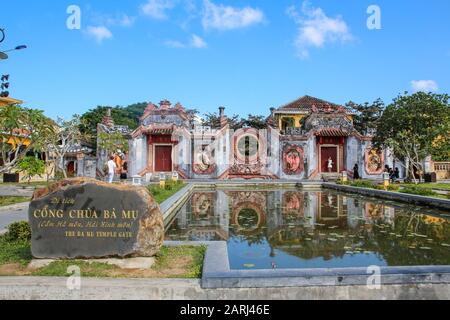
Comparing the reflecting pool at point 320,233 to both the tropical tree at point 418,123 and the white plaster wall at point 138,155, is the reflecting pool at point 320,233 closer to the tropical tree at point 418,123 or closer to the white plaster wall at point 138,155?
the tropical tree at point 418,123

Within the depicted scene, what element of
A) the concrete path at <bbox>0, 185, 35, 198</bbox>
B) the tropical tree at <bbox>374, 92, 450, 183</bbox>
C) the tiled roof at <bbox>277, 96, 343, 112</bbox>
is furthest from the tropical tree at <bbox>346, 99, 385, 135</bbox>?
the concrete path at <bbox>0, 185, 35, 198</bbox>

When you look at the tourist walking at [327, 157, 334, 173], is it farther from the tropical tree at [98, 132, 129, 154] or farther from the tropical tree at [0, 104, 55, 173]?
the tropical tree at [0, 104, 55, 173]

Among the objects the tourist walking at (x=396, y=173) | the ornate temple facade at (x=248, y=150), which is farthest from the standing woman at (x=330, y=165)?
the tourist walking at (x=396, y=173)

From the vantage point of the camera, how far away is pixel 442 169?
3062 cm

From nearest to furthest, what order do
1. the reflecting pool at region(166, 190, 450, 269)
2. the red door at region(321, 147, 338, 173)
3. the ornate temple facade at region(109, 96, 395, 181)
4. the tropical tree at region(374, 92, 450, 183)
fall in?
the reflecting pool at region(166, 190, 450, 269) < the tropical tree at region(374, 92, 450, 183) < the ornate temple facade at region(109, 96, 395, 181) < the red door at region(321, 147, 338, 173)

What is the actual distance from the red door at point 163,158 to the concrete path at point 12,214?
18.2 metres

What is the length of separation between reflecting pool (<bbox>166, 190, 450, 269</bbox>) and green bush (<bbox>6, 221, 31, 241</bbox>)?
8.93 feet

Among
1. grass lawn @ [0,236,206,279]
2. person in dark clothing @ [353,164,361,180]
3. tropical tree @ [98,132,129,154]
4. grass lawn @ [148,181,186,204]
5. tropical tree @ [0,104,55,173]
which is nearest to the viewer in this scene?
grass lawn @ [0,236,206,279]

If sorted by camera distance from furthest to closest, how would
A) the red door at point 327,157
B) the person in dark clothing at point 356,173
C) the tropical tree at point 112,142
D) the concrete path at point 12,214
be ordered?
1. the red door at point 327,157
2. the person in dark clothing at point 356,173
3. the tropical tree at point 112,142
4. the concrete path at point 12,214

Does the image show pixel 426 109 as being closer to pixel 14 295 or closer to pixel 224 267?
pixel 224 267

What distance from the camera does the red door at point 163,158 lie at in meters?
30.1

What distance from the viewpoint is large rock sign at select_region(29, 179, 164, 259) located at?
5.14m

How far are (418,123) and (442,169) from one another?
11797 millimetres
